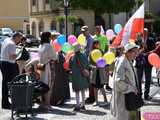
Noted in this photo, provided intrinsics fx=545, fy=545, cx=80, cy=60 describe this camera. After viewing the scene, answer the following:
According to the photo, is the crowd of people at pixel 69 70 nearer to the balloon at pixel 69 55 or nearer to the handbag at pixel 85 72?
the handbag at pixel 85 72

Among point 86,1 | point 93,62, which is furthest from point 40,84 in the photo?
point 86,1

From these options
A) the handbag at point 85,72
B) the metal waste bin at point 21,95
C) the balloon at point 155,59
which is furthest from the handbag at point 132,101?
the balloon at point 155,59

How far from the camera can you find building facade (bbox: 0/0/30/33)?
8038 centimetres

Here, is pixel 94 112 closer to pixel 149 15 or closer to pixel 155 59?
pixel 155 59

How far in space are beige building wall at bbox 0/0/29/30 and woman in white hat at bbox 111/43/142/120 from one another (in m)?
72.8

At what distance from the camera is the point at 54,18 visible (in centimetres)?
6825

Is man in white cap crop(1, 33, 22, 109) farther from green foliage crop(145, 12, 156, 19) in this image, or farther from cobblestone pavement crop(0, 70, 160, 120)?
green foliage crop(145, 12, 156, 19)

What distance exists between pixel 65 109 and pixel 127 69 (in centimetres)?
502

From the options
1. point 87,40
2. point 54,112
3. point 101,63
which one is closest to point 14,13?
point 87,40

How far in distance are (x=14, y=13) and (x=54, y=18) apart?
46.4 ft

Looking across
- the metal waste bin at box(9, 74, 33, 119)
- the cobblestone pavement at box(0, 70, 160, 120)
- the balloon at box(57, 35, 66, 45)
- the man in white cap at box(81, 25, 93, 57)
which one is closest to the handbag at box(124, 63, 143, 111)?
the cobblestone pavement at box(0, 70, 160, 120)

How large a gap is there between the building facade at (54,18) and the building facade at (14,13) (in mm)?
6546

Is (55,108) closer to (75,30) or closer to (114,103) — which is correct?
(114,103)

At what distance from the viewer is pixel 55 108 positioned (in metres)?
13.0
